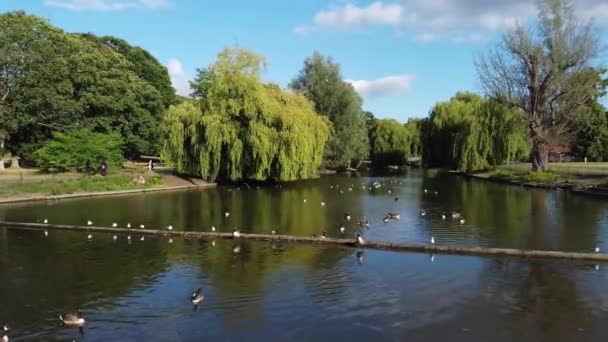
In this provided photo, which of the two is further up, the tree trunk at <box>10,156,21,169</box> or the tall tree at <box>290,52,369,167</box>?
the tall tree at <box>290,52,369,167</box>

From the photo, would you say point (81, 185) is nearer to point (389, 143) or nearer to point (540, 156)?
point (540, 156)

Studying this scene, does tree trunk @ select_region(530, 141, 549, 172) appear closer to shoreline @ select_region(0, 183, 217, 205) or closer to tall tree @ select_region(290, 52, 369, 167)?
tall tree @ select_region(290, 52, 369, 167)

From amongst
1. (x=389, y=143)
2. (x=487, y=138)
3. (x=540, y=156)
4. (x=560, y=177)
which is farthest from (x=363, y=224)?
(x=389, y=143)

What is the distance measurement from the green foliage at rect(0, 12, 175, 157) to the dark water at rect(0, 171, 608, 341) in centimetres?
2504

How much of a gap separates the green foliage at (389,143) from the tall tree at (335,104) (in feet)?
83.4

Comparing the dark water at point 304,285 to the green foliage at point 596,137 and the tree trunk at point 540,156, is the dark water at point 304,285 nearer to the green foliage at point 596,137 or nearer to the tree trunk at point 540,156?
the tree trunk at point 540,156

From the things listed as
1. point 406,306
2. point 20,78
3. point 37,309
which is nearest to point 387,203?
point 406,306

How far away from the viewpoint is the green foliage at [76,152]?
152 feet

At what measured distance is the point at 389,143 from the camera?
310 ft

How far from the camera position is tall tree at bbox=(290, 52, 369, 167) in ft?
215

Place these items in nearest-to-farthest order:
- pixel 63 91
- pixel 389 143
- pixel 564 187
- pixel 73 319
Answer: pixel 73 319 → pixel 564 187 → pixel 63 91 → pixel 389 143

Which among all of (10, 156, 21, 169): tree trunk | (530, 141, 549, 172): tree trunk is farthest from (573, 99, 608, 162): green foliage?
(10, 156, 21, 169): tree trunk

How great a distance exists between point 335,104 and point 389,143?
30.1 m

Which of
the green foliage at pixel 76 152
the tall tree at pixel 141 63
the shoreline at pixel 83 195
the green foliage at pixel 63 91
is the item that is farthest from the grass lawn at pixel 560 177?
the tall tree at pixel 141 63
